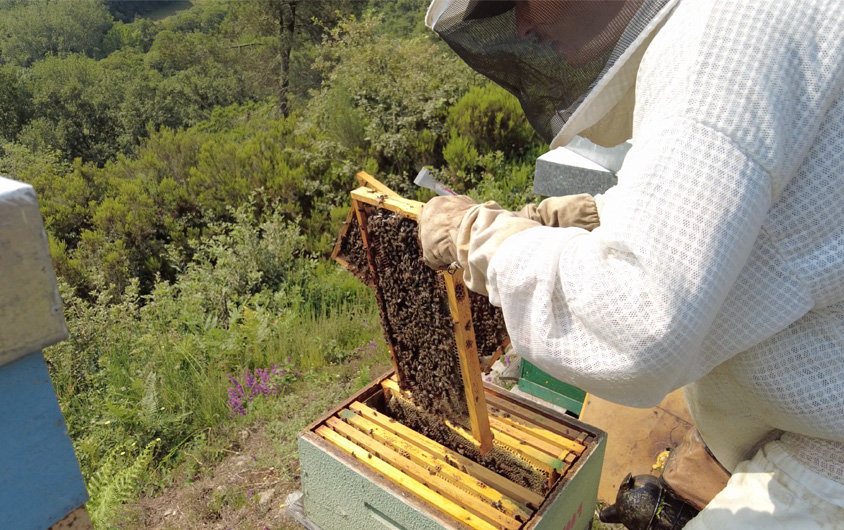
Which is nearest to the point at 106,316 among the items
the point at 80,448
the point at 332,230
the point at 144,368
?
the point at 144,368

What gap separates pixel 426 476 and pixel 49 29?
39829mm

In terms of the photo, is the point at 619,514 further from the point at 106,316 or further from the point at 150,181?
the point at 150,181

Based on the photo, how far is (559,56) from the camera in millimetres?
1517

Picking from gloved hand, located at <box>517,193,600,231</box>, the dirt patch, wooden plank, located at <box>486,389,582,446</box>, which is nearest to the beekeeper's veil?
gloved hand, located at <box>517,193,600,231</box>

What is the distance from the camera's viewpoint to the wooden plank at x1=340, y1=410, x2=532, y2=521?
1931 mm

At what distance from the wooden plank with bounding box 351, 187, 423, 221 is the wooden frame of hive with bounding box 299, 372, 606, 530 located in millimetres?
950

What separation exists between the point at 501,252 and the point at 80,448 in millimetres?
3496

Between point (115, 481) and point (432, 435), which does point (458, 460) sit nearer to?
point (432, 435)

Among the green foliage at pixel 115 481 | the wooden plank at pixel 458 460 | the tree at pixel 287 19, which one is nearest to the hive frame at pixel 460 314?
the wooden plank at pixel 458 460

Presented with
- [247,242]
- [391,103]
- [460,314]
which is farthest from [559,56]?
[391,103]

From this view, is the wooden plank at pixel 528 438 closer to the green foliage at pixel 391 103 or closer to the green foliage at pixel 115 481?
the green foliage at pixel 115 481

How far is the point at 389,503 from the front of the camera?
2031 mm

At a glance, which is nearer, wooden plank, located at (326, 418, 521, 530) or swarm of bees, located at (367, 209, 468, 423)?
wooden plank, located at (326, 418, 521, 530)

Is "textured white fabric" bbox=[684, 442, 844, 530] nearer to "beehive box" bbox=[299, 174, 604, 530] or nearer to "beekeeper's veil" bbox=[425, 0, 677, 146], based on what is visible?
"beehive box" bbox=[299, 174, 604, 530]
